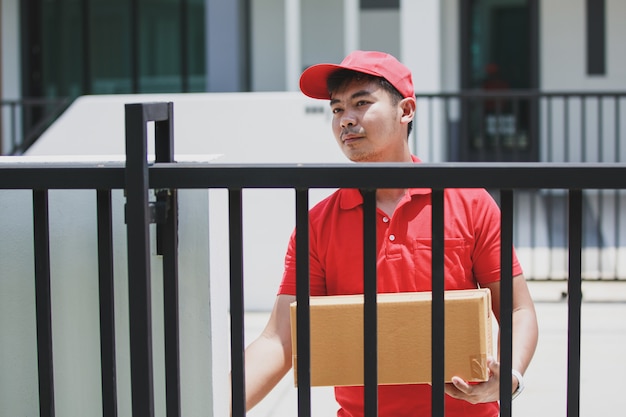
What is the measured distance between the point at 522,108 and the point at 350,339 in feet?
39.3

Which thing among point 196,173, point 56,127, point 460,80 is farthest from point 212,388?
point 460,80

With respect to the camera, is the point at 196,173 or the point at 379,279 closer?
the point at 196,173

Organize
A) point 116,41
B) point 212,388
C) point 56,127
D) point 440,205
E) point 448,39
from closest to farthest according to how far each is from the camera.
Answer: point 440,205, point 212,388, point 56,127, point 448,39, point 116,41

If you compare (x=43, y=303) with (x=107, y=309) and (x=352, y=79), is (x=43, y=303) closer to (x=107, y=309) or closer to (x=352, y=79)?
(x=107, y=309)

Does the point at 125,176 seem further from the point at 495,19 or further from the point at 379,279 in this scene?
the point at 495,19

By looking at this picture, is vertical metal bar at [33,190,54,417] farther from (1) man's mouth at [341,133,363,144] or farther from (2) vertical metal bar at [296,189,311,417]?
(1) man's mouth at [341,133,363,144]

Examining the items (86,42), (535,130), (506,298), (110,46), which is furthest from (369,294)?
(86,42)

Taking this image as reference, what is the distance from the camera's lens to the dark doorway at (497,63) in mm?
13586

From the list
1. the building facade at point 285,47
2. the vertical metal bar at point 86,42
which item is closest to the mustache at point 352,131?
the building facade at point 285,47

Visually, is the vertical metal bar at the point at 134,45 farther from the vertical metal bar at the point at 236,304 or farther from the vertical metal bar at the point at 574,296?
the vertical metal bar at the point at 574,296

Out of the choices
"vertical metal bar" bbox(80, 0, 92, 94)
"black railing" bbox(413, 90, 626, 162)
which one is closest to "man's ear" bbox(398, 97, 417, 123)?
"black railing" bbox(413, 90, 626, 162)

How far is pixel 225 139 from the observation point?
341 inches

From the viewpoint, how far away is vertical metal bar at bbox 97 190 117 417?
2336 mm

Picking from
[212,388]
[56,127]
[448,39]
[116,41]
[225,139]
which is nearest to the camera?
[212,388]
